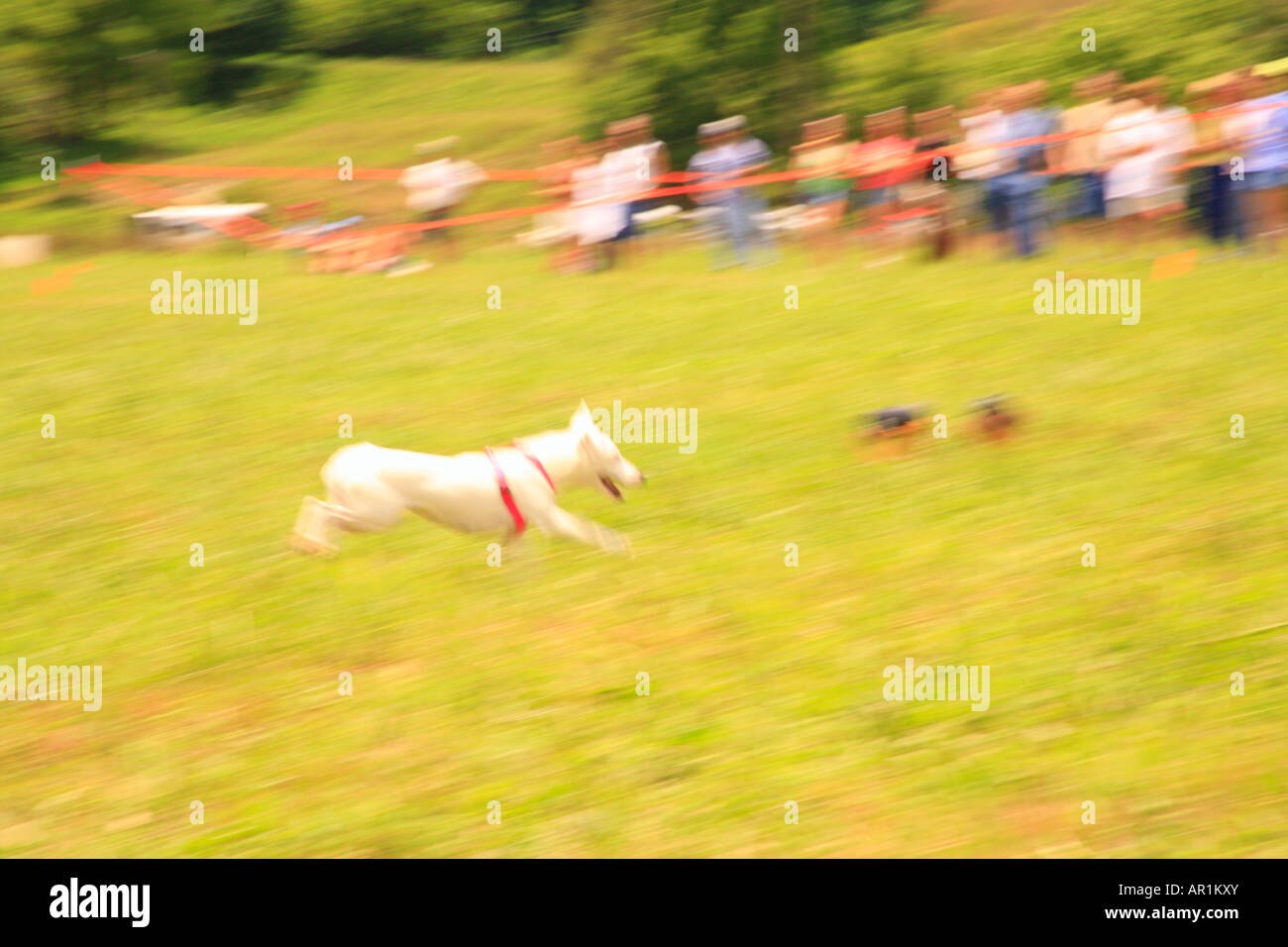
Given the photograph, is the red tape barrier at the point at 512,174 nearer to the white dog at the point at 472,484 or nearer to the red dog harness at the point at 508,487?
the white dog at the point at 472,484

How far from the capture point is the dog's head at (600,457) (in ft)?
25.0

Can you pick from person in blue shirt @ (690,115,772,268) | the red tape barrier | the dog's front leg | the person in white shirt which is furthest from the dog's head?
the person in white shirt

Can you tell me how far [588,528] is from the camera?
7711 millimetres

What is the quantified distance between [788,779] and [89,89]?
Answer: 28.4 m

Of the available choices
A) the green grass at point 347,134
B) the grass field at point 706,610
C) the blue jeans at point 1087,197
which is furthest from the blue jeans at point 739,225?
the green grass at point 347,134

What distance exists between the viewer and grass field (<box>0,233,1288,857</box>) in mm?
5473

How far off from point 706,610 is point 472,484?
1400 millimetres

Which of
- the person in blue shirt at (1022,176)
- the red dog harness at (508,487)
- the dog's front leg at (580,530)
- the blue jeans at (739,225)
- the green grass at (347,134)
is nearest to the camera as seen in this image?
the red dog harness at (508,487)

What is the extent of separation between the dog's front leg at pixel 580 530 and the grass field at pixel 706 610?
11 centimetres

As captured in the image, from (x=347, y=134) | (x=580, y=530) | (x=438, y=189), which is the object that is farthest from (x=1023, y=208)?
(x=347, y=134)

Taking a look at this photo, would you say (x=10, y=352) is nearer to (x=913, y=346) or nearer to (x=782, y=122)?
(x=913, y=346)

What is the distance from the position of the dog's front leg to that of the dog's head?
9.3 inches

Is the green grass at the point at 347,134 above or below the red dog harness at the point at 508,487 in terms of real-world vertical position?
above

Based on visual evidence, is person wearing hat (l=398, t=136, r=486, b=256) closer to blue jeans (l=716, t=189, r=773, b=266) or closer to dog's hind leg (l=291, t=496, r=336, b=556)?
blue jeans (l=716, t=189, r=773, b=266)
